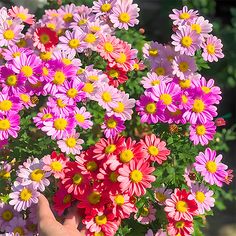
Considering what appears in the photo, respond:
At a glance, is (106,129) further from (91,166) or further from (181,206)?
(181,206)

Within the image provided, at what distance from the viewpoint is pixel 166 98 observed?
1939 mm

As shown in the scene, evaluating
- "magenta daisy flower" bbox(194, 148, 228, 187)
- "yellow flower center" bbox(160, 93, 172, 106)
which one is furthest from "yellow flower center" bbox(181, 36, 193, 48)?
"magenta daisy flower" bbox(194, 148, 228, 187)

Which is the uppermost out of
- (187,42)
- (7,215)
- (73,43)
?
(187,42)

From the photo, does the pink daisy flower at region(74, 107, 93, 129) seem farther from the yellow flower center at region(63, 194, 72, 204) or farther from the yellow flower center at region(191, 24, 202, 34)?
the yellow flower center at region(191, 24, 202, 34)

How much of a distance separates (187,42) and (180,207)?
0.64m

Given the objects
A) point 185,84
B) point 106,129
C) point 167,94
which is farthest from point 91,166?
point 185,84

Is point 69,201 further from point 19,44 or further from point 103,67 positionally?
point 19,44

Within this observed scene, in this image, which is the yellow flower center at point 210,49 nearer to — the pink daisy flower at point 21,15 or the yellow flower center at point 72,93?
the yellow flower center at point 72,93

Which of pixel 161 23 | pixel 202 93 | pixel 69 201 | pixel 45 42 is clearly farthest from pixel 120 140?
pixel 161 23

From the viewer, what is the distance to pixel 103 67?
2.20 m

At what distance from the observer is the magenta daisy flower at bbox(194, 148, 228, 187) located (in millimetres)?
1903

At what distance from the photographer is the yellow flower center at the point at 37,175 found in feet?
5.97

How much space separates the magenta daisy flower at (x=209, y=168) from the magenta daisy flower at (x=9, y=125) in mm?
677

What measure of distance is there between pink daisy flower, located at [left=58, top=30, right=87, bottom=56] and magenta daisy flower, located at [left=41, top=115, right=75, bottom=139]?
310 millimetres
